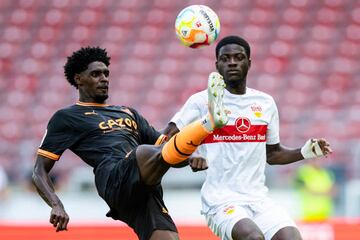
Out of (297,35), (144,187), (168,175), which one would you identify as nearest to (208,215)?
(144,187)

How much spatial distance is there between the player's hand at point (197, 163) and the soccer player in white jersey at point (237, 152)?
25.4 inches

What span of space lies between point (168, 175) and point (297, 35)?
585 centimetres

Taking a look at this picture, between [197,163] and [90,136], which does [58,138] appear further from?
[197,163]

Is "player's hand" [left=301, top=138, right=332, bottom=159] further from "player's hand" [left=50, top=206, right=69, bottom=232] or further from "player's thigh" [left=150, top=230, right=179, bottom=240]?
"player's hand" [left=50, top=206, right=69, bottom=232]

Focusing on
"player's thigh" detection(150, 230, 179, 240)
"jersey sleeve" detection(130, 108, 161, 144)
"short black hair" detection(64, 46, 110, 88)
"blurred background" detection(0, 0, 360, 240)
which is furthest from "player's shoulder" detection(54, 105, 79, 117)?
"blurred background" detection(0, 0, 360, 240)

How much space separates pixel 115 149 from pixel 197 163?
91cm

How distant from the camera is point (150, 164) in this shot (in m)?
6.28

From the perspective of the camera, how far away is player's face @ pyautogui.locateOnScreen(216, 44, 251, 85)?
6902mm

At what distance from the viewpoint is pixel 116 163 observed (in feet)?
22.1

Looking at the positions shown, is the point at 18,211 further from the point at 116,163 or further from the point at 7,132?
the point at 116,163

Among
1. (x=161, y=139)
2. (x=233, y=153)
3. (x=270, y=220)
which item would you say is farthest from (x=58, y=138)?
(x=270, y=220)

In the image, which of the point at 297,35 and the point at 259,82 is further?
the point at 297,35

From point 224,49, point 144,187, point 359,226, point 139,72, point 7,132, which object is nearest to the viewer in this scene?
point 144,187

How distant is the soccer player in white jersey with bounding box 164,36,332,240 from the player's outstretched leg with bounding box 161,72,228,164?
81cm
